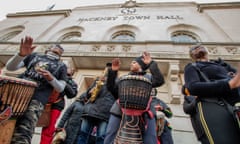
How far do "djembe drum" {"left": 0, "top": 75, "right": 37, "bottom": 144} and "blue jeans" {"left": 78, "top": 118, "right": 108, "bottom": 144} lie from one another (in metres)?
0.89

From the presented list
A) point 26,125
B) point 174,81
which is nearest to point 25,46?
point 26,125

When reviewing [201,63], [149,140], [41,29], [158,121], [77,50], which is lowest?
[149,140]

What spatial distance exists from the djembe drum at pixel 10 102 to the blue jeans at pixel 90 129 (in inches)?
34.9

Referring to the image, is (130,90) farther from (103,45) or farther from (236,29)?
(236,29)

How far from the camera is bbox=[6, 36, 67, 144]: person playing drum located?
1403 mm

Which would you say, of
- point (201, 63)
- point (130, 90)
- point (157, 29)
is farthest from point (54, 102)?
point (157, 29)

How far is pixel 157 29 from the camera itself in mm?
6578

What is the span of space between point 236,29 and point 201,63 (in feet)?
20.9

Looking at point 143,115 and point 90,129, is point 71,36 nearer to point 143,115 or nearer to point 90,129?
point 90,129

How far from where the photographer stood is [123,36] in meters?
6.97

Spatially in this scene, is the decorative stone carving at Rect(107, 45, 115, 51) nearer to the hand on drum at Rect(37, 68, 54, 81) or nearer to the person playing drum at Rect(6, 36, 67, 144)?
the person playing drum at Rect(6, 36, 67, 144)

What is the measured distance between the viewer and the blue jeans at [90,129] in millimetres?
1910

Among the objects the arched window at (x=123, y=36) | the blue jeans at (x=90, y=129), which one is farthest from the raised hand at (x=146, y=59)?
the arched window at (x=123, y=36)

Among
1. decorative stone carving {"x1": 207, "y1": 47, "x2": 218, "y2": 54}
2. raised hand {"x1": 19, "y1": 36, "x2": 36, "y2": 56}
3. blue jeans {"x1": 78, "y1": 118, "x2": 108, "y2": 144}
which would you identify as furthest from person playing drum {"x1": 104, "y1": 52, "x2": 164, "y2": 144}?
decorative stone carving {"x1": 207, "y1": 47, "x2": 218, "y2": 54}
